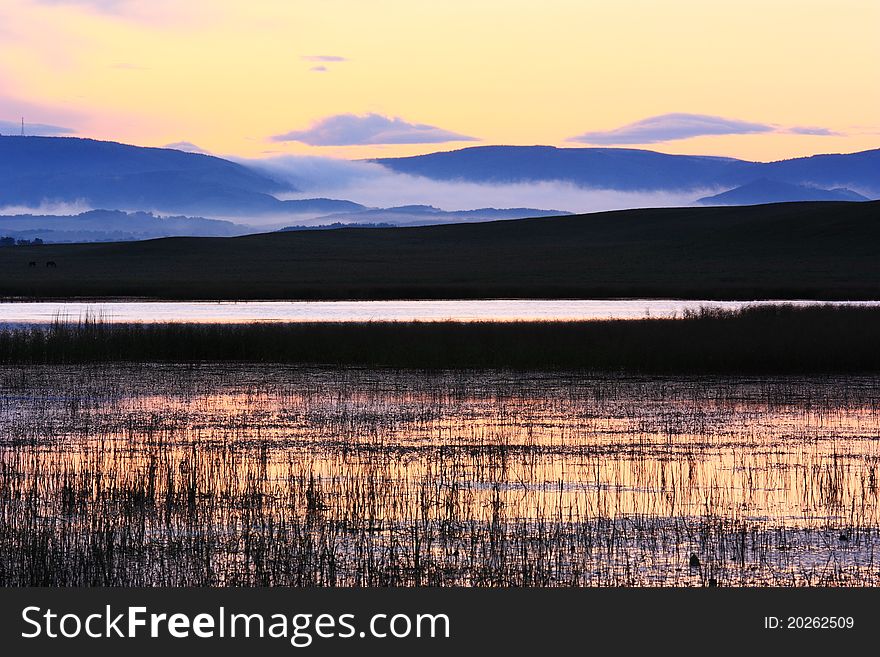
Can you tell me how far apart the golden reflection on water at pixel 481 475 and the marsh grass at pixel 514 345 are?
4.00 m

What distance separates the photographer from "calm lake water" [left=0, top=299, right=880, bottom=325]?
5103 centimetres

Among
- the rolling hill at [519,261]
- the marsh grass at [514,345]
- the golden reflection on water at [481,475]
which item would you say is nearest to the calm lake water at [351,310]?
the rolling hill at [519,261]

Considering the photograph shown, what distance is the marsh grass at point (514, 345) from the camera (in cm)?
3131

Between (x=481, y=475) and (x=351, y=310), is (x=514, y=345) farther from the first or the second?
(x=351, y=310)

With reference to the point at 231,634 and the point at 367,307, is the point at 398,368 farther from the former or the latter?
the point at 367,307

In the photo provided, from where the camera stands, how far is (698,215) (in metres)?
146

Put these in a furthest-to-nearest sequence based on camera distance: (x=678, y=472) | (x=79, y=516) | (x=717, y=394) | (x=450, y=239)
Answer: (x=450, y=239) → (x=717, y=394) → (x=678, y=472) → (x=79, y=516)

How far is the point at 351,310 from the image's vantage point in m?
59.0

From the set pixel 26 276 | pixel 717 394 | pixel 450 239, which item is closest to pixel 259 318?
pixel 717 394

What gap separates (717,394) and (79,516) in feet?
48.8

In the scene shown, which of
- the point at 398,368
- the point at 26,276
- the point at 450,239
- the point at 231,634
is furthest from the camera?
the point at 450,239

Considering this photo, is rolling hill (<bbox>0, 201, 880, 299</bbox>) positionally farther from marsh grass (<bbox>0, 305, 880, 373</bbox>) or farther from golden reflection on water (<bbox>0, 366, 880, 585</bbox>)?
golden reflection on water (<bbox>0, 366, 880, 585</bbox>)

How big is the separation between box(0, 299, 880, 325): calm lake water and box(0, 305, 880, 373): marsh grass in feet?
30.2

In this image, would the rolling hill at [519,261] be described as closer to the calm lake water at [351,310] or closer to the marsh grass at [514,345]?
the calm lake water at [351,310]
